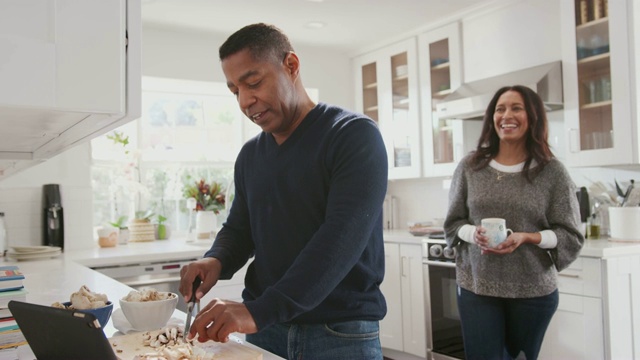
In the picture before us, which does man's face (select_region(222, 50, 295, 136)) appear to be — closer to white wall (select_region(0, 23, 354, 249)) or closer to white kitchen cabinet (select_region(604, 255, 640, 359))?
white kitchen cabinet (select_region(604, 255, 640, 359))

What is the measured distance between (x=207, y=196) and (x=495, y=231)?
8.52 feet

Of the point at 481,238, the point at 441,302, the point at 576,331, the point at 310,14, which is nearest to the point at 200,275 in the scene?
the point at 481,238

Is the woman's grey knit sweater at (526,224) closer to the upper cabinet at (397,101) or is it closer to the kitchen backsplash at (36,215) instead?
the upper cabinet at (397,101)

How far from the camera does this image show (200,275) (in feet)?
4.44

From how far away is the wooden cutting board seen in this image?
101cm

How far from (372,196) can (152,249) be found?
104 inches


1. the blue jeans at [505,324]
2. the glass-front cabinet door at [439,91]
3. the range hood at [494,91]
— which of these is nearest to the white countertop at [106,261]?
the glass-front cabinet door at [439,91]

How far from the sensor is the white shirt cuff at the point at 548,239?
210 cm

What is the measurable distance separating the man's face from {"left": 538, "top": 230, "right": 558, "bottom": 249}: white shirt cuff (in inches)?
48.8

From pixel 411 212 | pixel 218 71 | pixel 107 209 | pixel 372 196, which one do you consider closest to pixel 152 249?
pixel 107 209

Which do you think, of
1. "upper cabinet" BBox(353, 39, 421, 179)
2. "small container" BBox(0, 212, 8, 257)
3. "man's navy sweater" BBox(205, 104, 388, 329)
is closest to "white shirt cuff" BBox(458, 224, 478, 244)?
"man's navy sweater" BBox(205, 104, 388, 329)

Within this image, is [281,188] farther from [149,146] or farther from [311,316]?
[149,146]

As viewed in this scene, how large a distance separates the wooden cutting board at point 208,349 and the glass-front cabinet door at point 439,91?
10.3 feet

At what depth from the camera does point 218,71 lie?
4.37 meters
